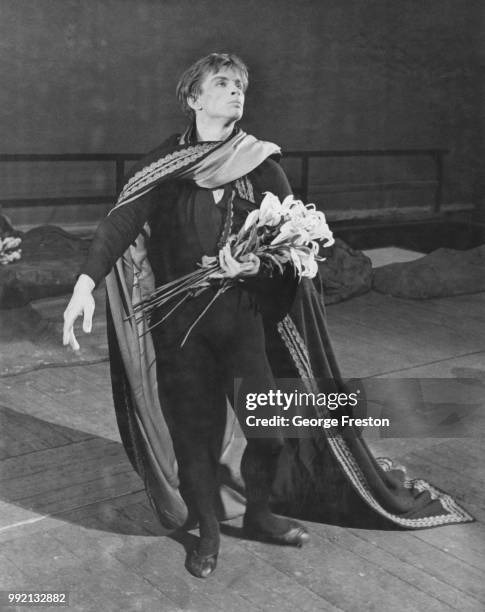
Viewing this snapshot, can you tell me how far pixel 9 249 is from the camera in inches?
246

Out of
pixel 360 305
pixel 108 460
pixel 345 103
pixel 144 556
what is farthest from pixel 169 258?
pixel 345 103

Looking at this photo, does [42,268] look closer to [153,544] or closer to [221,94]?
[153,544]

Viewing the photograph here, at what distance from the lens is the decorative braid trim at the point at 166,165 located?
10.4 feet

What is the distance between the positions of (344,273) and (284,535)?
3.70 m

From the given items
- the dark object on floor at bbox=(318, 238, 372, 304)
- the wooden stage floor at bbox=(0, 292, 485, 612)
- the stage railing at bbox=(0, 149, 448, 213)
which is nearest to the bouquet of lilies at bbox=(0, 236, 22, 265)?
the stage railing at bbox=(0, 149, 448, 213)

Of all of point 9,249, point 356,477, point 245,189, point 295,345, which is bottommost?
point 356,477

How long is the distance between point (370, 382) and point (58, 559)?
7.45 feet

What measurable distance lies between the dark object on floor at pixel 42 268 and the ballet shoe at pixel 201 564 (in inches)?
126

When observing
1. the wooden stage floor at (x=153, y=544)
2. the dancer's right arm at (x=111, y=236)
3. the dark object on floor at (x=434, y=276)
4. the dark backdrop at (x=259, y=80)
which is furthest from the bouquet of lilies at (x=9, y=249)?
the dancer's right arm at (x=111, y=236)

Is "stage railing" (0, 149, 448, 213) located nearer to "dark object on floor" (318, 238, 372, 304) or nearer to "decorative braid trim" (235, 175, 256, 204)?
"dark object on floor" (318, 238, 372, 304)

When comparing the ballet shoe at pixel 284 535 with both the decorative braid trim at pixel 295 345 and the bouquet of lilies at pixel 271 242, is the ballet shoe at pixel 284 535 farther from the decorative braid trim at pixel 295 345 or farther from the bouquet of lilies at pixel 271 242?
the bouquet of lilies at pixel 271 242

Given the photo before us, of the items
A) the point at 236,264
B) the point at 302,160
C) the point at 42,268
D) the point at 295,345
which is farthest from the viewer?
the point at 302,160

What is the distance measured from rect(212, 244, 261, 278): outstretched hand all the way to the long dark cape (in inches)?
10.8

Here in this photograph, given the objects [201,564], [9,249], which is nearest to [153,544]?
[201,564]
